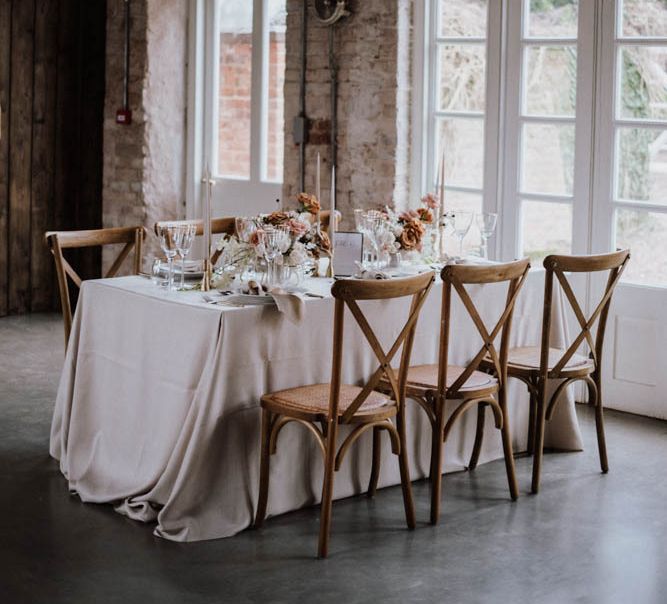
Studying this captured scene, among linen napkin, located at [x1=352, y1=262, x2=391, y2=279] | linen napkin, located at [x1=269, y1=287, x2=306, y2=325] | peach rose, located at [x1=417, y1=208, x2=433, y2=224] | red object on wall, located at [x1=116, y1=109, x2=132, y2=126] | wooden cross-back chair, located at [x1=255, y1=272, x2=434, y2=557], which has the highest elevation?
red object on wall, located at [x1=116, y1=109, x2=132, y2=126]

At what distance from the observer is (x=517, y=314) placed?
5.30 meters

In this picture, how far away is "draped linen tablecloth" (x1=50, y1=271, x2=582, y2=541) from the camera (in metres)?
4.20

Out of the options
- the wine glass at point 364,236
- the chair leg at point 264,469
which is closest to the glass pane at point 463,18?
the wine glass at point 364,236

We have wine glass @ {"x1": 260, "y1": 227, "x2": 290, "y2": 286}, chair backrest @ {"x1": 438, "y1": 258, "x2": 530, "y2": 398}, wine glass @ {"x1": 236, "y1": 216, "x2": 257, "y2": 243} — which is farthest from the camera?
wine glass @ {"x1": 236, "y1": 216, "x2": 257, "y2": 243}

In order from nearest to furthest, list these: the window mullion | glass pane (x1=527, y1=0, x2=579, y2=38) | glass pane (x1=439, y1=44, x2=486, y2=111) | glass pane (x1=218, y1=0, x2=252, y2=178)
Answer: glass pane (x1=527, y1=0, x2=579, y2=38)
glass pane (x1=439, y1=44, x2=486, y2=111)
the window mullion
glass pane (x1=218, y1=0, x2=252, y2=178)

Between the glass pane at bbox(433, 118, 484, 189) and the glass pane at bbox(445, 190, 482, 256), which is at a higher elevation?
the glass pane at bbox(433, 118, 484, 189)

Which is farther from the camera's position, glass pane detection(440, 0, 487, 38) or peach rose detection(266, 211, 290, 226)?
glass pane detection(440, 0, 487, 38)

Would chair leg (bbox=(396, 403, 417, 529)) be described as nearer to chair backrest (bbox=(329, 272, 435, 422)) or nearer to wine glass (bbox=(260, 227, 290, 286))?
chair backrest (bbox=(329, 272, 435, 422))

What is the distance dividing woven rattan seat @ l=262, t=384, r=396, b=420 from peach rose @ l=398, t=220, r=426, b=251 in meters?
0.95

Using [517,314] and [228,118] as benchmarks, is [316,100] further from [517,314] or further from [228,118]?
[517,314]

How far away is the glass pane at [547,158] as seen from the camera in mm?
6188

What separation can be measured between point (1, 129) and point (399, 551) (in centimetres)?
547

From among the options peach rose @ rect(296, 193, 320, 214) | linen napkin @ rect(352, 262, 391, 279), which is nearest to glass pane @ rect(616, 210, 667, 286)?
linen napkin @ rect(352, 262, 391, 279)

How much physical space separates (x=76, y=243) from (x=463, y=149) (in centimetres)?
245
